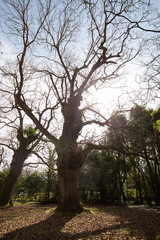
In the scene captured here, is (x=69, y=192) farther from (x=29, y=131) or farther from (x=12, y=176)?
(x=29, y=131)

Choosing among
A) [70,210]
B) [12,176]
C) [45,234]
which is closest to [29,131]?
[12,176]

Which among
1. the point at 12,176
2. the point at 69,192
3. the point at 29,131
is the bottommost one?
the point at 69,192

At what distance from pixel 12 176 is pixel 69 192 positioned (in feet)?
19.8

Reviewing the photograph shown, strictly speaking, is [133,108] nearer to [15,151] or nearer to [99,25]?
[99,25]

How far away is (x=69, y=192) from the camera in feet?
22.9

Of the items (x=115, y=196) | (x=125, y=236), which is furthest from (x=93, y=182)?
(x=125, y=236)

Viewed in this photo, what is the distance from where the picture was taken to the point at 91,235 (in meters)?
4.05

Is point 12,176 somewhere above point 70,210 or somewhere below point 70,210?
above

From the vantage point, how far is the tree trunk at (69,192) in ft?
A: 22.4

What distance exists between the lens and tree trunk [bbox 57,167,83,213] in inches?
269

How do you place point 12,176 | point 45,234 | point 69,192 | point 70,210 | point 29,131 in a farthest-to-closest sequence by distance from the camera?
1. point 29,131
2. point 12,176
3. point 69,192
4. point 70,210
5. point 45,234

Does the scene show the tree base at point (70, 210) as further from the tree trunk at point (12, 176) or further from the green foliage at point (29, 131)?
the green foliage at point (29, 131)

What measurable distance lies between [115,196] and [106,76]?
16563mm

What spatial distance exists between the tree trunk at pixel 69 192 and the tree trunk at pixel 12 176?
5.39 m
